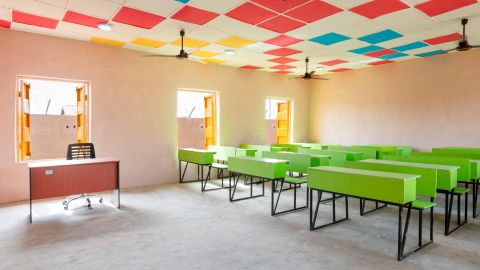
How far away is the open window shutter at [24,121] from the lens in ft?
16.9

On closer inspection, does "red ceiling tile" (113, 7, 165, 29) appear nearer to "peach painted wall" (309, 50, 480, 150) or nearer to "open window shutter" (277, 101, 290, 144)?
"open window shutter" (277, 101, 290, 144)

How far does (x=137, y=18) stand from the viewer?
4.34 m

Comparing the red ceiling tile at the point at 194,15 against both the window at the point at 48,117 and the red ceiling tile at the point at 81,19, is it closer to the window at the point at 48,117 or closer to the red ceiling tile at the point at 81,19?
the red ceiling tile at the point at 81,19

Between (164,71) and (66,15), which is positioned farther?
(164,71)

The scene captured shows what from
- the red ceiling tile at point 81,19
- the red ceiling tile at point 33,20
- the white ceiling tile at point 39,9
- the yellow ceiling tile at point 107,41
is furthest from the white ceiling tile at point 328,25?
the red ceiling tile at point 33,20

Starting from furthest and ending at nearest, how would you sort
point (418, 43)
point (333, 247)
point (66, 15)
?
point (418, 43) < point (66, 15) < point (333, 247)

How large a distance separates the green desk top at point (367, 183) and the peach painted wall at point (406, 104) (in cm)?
441

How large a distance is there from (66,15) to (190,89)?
10.3ft

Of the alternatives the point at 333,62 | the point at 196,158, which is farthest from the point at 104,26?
the point at 333,62

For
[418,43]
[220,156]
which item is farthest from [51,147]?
[418,43]

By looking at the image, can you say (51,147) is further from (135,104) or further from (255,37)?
(255,37)

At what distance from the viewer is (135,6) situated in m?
3.92

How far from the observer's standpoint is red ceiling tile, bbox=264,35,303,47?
17.3 ft

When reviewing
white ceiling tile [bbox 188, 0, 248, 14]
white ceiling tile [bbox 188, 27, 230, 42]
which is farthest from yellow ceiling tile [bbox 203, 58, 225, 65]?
white ceiling tile [bbox 188, 0, 248, 14]
